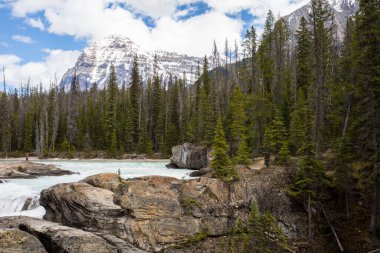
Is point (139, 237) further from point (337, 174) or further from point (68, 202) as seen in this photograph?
point (337, 174)

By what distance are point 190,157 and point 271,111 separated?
14.1 meters

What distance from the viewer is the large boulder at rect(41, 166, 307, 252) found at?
687 inches

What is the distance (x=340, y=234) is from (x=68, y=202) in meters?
15.5

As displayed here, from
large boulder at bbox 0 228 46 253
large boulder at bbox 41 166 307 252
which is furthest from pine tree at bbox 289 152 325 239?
large boulder at bbox 0 228 46 253

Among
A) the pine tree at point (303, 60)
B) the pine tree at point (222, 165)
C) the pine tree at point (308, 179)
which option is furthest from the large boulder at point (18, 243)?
the pine tree at point (303, 60)

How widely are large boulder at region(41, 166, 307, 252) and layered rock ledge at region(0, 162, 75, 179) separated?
1682 cm

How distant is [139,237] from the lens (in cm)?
1714

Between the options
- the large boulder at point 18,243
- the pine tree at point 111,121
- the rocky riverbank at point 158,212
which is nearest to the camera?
the large boulder at point 18,243

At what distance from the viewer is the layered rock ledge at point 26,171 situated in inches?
1376

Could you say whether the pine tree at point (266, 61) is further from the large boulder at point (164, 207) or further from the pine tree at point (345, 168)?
the large boulder at point (164, 207)

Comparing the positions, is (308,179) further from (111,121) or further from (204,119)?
(111,121)

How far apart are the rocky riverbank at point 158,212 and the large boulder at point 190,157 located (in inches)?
1021

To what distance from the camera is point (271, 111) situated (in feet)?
135

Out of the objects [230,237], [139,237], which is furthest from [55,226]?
[230,237]
